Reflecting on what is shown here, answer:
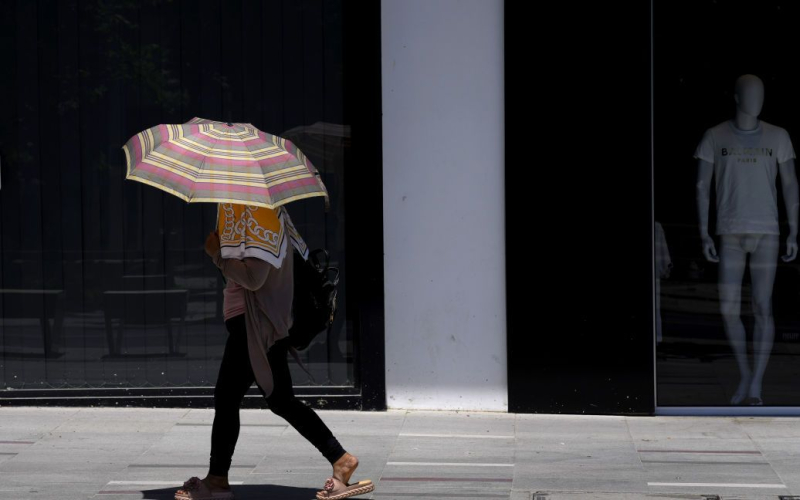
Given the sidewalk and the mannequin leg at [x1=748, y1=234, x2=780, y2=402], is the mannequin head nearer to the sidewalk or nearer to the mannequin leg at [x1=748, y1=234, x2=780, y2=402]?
the mannequin leg at [x1=748, y1=234, x2=780, y2=402]

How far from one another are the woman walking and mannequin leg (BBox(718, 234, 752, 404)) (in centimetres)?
371

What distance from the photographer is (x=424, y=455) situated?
7371mm

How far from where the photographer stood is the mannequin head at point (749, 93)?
865 centimetres

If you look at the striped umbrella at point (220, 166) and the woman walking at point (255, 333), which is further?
the woman walking at point (255, 333)

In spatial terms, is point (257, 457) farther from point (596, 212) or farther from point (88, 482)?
point (596, 212)

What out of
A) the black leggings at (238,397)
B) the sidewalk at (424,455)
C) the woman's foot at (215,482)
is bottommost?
the sidewalk at (424,455)

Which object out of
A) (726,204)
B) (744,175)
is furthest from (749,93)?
(726,204)

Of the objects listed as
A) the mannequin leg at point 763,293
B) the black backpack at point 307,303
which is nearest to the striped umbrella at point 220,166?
the black backpack at point 307,303

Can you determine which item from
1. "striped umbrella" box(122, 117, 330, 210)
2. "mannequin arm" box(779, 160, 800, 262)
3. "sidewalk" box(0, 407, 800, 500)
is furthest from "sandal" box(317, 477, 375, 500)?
"mannequin arm" box(779, 160, 800, 262)

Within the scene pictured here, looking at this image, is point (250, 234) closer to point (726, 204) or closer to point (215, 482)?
point (215, 482)

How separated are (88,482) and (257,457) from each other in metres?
1.05

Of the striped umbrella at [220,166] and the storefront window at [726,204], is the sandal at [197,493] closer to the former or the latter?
the striped umbrella at [220,166]

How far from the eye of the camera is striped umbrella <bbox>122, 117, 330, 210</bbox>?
18.4ft

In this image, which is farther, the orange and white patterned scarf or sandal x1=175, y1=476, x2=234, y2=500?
sandal x1=175, y1=476, x2=234, y2=500
